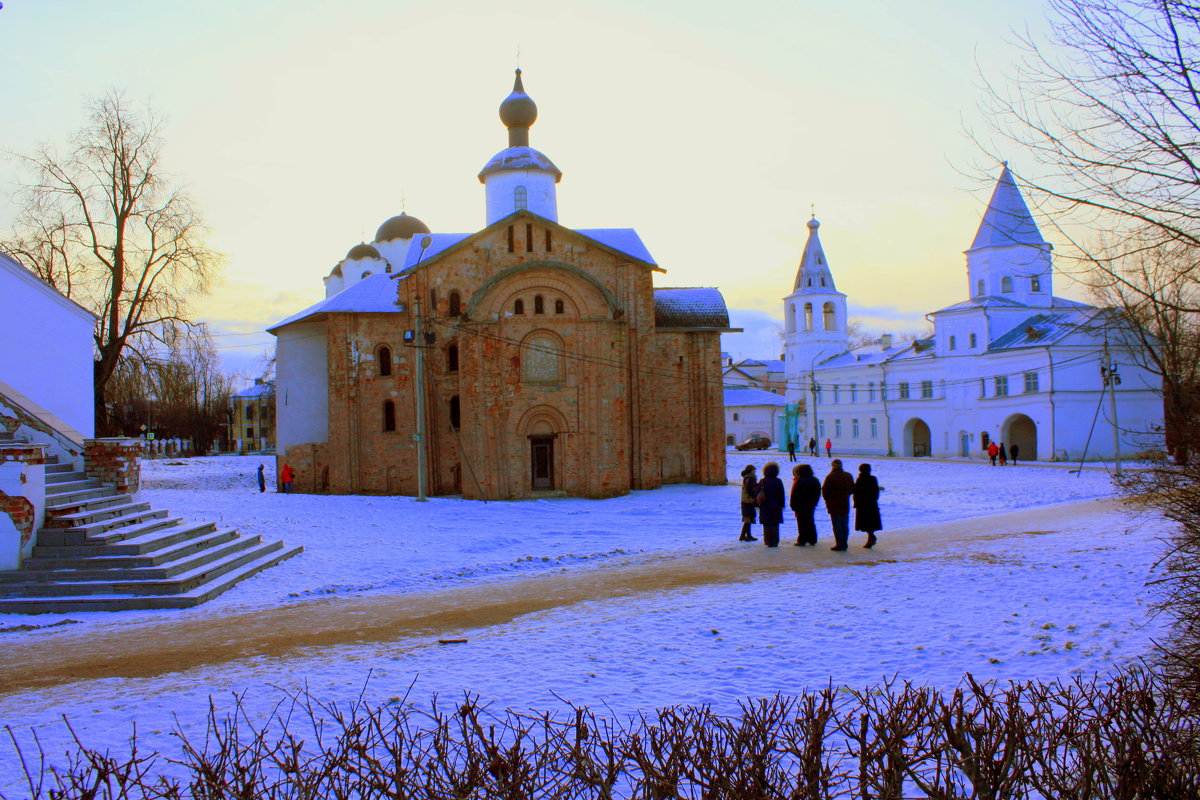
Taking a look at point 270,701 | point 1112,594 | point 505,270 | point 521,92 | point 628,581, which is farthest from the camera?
point 521,92

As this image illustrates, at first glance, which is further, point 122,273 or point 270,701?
point 122,273

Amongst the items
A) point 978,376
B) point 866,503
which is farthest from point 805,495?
point 978,376

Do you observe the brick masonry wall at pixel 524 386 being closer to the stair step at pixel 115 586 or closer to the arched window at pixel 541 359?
the arched window at pixel 541 359

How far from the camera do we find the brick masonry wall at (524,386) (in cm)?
2673

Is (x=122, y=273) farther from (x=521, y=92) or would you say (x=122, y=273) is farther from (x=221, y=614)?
(x=221, y=614)

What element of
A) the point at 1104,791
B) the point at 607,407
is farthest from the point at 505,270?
the point at 1104,791

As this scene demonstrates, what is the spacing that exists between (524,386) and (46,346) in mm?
12850

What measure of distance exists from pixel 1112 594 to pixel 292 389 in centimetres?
2832

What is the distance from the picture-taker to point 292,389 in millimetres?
32094

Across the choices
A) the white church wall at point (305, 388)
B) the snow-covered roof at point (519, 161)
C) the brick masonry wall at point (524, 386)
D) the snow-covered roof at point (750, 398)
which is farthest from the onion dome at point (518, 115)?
the snow-covered roof at point (750, 398)

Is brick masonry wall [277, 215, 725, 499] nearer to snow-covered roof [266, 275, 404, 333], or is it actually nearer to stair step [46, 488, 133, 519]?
snow-covered roof [266, 275, 404, 333]

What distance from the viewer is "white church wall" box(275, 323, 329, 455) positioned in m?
31.7

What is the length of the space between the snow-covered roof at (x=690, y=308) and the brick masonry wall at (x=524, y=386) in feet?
1.70

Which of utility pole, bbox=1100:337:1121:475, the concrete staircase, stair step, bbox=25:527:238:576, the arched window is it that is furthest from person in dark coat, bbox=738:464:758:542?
the arched window
